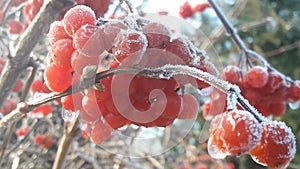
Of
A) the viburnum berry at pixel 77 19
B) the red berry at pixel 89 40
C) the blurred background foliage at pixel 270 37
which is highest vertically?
the blurred background foliage at pixel 270 37

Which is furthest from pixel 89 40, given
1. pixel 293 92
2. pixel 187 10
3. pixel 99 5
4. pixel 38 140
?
pixel 187 10

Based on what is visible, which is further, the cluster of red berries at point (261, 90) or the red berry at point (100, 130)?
the cluster of red berries at point (261, 90)

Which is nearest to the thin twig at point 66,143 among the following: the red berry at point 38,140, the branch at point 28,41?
the branch at point 28,41

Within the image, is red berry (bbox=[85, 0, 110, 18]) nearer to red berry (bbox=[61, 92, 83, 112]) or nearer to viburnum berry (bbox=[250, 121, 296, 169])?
red berry (bbox=[61, 92, 83, 112])

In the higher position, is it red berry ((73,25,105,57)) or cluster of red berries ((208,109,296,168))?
red berry ((73,25,105,57))

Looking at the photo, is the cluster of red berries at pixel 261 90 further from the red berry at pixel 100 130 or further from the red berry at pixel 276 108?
the red berry at pixel 100 130

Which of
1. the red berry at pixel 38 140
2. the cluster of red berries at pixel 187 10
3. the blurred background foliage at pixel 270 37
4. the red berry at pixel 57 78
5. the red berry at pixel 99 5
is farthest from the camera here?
the blurred background foliage at pixel 270 37

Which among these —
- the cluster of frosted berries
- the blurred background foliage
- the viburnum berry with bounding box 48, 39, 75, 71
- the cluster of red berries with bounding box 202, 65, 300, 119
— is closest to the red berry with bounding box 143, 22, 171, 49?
the cluster of frosted berries
